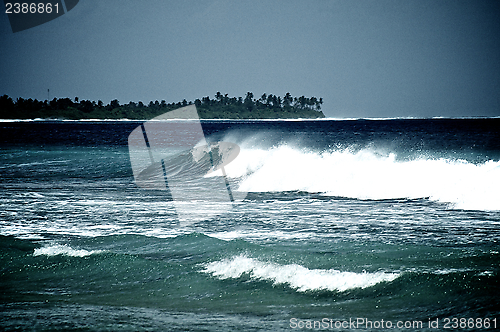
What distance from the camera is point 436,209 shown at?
14.0 metres

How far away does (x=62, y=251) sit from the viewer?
9.25 meters

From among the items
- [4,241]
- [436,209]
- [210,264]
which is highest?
[4,241]

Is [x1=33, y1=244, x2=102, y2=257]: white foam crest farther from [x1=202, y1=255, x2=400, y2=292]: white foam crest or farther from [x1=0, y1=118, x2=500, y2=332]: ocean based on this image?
[x1=202, y1=255, x2=400, y2=292]: white foam crest

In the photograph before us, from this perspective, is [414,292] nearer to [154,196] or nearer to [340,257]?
[340,257]

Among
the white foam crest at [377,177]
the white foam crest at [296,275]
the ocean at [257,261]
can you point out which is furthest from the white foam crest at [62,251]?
the white foam crest at [377,177]

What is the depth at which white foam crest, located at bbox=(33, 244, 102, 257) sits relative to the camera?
907 cm

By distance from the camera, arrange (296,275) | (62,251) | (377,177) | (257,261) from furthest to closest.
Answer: (377,177) < (62,251) < (257,261) < (296,275)

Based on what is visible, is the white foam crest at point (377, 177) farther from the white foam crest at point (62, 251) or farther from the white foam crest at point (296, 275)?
the white foam crest at point (62, 251)

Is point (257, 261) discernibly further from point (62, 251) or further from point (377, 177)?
point (377, 177)

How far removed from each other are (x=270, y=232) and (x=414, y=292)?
4468 millimetres

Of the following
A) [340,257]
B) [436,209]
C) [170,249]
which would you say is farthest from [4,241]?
[436,209]

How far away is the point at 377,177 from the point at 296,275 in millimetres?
12587

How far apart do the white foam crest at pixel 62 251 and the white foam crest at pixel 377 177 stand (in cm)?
1016

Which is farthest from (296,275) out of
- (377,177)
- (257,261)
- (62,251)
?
(377,177)
